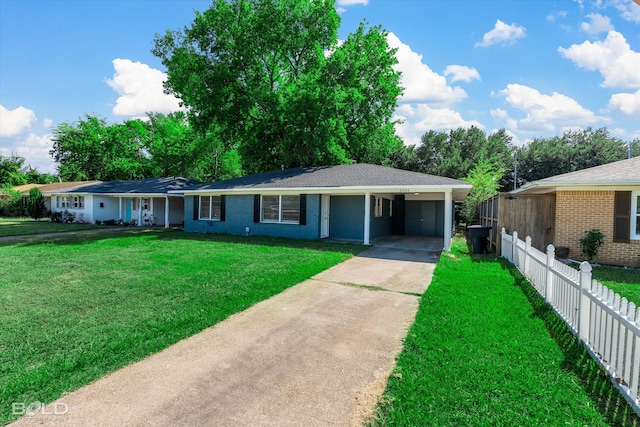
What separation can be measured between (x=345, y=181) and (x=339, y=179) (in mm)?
636

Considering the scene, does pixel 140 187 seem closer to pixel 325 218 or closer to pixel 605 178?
pixel 325 218

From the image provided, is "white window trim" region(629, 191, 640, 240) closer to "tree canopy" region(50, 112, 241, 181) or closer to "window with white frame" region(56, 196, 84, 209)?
"window with white frame" region(56, 196, 84, 209)

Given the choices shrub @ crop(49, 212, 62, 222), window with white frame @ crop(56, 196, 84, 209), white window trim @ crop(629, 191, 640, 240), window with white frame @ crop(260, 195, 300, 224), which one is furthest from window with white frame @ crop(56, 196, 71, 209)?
white window trim @ crop(629, 191, 640, 240)

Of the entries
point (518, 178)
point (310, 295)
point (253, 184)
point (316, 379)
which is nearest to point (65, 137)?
point (253, 184)

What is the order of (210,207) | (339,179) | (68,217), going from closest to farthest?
1. (339,179)
2. (210,207)
3. (68,217)

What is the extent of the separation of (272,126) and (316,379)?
22.1m

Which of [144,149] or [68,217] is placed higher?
[144,149]

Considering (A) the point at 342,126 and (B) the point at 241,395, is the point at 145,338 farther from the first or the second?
(A) the point at 342,126

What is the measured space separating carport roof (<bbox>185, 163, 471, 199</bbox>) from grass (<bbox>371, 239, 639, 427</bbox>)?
704 centimetres

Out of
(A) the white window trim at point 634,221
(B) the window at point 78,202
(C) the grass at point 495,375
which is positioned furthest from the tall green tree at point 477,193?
(B) the window at point 78,202

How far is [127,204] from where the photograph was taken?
24.8 m

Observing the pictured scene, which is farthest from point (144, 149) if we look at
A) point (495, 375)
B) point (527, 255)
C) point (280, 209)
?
point (495, 375)

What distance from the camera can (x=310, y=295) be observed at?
251 inches

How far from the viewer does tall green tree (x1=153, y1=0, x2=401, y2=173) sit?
21.1 meters
